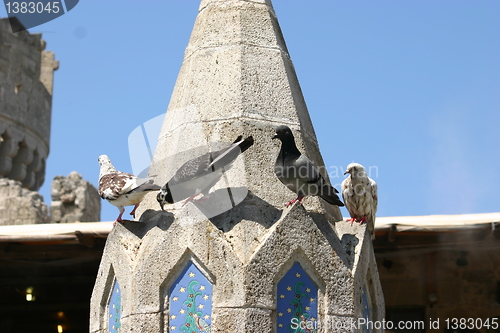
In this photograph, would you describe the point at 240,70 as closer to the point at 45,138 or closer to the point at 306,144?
the point at 306,144

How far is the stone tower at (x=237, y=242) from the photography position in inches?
261

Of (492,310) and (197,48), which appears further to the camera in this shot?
(492,310)

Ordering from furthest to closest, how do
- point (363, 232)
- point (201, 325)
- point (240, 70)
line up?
point (240, 70)
point (363, 232)
point (201, 325)

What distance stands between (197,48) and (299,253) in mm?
2229

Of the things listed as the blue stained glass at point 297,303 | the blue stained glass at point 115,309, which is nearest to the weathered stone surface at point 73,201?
the blue stained glass at point 115,309

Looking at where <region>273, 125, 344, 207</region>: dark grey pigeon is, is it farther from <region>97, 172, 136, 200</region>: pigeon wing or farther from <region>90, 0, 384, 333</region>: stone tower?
<region>97, 172, 136, 200</region>: pigeon wing

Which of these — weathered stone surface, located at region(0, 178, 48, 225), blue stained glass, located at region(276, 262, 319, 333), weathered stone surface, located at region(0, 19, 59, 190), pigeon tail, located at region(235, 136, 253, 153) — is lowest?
blue stained glass, located at region(276, 262, 319, 333)

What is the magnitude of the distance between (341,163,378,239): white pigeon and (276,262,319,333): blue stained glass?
88 centimetres

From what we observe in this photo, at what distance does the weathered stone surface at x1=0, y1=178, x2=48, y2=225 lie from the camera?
28719mm

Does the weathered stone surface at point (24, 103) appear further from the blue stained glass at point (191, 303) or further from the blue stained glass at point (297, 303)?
the blue stained glass at point (297, 303)

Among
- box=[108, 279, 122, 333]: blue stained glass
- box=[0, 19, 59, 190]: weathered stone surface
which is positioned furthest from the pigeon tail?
box=[0, 19, 59, 190]: weathered stone surface

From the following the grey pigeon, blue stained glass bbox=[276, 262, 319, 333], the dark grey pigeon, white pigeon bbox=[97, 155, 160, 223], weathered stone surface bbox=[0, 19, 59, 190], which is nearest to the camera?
blue stained glass bbox=[276, 262, 319, 333]

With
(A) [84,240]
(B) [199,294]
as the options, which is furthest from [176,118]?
(A) [84,240]

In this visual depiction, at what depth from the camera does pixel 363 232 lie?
23.6ft
